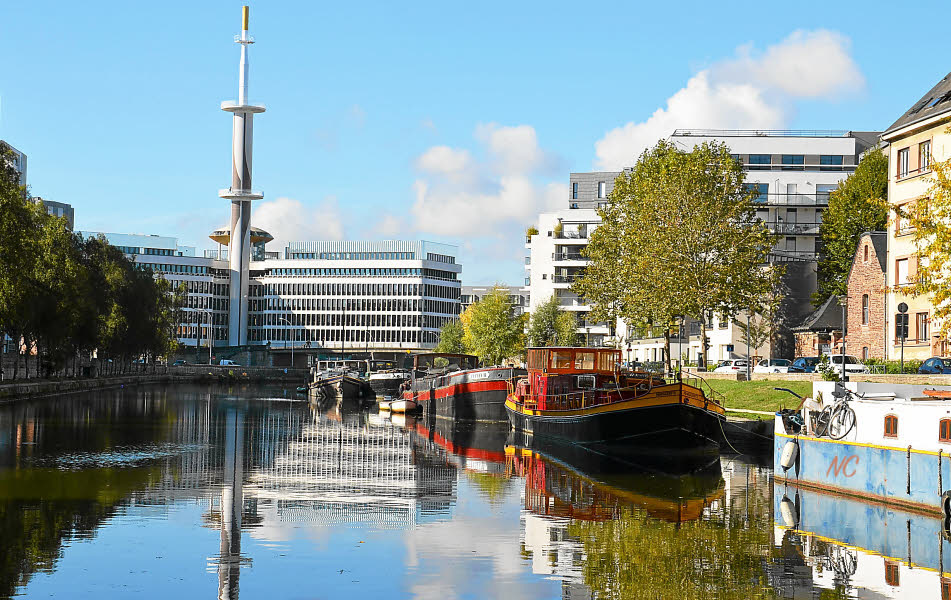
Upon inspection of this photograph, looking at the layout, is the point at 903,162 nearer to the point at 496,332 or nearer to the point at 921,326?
the point at 921,326

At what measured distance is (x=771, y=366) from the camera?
3147 inches

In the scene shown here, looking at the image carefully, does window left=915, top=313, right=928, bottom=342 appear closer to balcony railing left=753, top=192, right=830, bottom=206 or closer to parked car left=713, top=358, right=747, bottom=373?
parked car left=713, top=358, right=747, bottom=373

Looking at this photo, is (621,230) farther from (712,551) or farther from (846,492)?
(712,551)

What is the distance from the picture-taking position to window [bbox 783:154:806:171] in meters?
130

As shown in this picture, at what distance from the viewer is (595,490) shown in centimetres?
3394

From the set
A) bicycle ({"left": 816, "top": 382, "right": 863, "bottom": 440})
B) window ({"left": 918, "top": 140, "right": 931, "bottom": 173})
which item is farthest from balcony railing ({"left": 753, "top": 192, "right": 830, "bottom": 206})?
bicycle ({"left": 816, "top": 382, "right": 863, "bottom": 440})

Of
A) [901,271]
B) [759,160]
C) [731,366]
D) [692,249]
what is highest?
[759,160]

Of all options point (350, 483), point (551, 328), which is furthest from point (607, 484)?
point (551, 328)

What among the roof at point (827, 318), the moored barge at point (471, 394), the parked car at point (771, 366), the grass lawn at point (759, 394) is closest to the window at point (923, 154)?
the parked car at point (771, 366)

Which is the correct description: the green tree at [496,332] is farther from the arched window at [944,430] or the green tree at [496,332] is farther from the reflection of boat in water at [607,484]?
the arched window at [944,430]

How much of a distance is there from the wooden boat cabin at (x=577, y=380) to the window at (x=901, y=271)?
21.4 m

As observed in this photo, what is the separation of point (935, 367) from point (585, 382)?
16704 mm

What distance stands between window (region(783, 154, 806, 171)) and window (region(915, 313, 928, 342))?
65.8 m

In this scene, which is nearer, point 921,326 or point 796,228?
point 921,326
